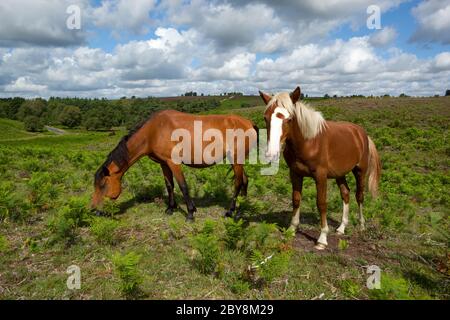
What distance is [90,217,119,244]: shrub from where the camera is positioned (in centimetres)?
531

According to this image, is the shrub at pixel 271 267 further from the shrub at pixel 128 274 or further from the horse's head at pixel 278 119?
the shrub at pixel 128 274

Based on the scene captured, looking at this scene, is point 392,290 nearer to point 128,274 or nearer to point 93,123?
point 128,274

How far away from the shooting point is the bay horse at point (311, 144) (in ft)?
15.0

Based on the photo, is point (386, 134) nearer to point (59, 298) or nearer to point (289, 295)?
point (289, 295)

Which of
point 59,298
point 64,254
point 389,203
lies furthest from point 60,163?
point 389,203

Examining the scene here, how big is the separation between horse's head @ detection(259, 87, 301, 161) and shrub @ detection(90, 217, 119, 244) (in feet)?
10.1

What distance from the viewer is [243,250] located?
17.1 feet

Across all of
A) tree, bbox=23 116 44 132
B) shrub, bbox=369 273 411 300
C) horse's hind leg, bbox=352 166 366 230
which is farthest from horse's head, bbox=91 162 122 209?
tree, bbox=23 116 44 132

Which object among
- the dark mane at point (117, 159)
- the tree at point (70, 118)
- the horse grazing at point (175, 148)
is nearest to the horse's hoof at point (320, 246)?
the horse grazing at point (175, 148)

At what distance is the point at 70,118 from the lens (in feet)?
373

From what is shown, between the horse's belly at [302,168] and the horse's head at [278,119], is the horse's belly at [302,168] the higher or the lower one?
the lower one

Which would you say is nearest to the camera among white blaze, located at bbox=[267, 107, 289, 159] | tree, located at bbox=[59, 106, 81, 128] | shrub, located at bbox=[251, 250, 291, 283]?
shrub, located at bbox=[251, 250, 291, 283]

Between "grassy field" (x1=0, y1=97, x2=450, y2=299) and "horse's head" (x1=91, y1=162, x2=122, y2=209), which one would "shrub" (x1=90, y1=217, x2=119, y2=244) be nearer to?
"grassy field" (x1=0, y1=97, x2=450, y2=299)

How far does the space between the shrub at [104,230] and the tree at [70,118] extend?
123m
